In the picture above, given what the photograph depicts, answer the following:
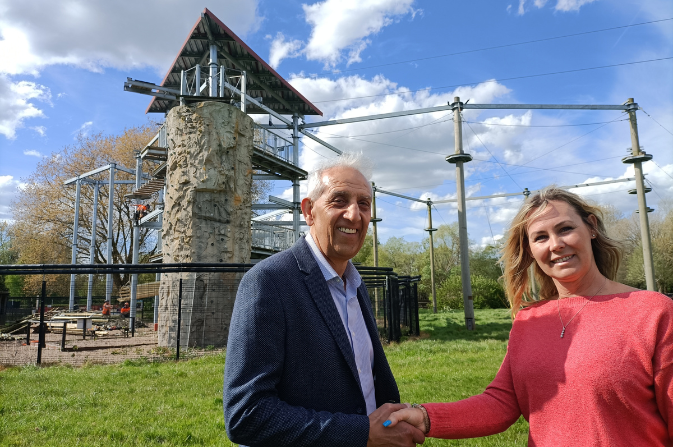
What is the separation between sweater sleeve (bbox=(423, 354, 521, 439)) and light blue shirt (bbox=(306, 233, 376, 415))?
0.32 meters

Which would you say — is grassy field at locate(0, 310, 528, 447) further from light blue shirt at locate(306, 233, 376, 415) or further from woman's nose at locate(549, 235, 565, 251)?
woman's nose at locate(549, 235, 565, 251)

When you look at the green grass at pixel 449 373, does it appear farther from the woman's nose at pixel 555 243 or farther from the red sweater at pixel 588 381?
the woman's nose at pixel 555 243

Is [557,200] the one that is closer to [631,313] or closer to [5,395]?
[631,313]

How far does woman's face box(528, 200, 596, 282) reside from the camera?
7.38 ft

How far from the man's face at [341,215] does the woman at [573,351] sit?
0.84 metres

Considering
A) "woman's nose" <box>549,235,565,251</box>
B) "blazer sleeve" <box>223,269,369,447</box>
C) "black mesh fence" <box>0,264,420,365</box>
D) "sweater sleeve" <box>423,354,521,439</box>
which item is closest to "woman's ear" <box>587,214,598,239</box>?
"woman's nose" <box>549,235,565,251</box>

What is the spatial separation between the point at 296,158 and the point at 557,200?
24.2m

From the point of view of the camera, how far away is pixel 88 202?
109ft

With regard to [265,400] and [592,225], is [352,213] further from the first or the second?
[592,225]

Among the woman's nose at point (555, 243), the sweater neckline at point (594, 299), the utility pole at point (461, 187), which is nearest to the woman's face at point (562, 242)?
the woman's nose at point (555, 243)

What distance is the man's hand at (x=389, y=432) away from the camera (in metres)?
1.91

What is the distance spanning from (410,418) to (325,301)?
2.26 feet

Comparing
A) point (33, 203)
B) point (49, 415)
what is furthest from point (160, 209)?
point (49, 415)

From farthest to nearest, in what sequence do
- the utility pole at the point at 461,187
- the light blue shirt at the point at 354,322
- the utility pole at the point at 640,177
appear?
the utility pole at the point at 461,187
the utility pole at the point at 640,177
the light blue shirt at the point at 354,322
